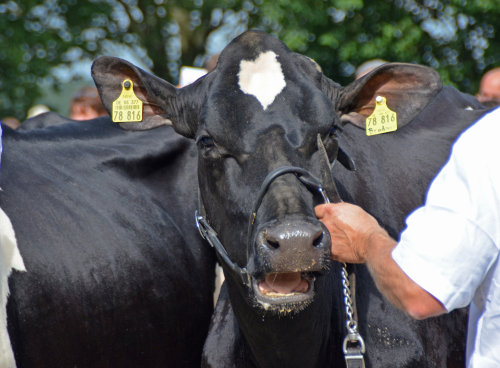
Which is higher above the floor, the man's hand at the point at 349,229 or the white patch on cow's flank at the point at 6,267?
the man's hand at the point at 349,229

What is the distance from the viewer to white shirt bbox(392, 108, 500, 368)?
180cm

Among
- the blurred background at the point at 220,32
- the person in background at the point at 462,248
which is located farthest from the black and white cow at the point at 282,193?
the blurred background at the point at 220,32

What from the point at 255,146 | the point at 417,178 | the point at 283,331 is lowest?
the point at 283,331

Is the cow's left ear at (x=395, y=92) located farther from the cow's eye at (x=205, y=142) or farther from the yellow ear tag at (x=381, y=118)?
the cow's eye at (x=205, y=142)

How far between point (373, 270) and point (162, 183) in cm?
249

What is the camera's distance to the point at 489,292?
1.94 m

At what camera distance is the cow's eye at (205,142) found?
2936mm

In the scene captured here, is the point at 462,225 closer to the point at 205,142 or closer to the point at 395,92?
the point at 205,142

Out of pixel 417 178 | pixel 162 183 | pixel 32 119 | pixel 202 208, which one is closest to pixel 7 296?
pixel 202 208

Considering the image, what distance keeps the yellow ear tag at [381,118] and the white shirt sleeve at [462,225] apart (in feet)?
4.57

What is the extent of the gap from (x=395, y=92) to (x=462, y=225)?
1.63 metres

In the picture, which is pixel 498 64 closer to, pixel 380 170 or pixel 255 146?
pixel 380 170

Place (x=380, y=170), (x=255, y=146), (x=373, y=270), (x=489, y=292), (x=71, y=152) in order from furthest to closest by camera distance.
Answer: (x=71, y=152), (x=380, y=170), (x=255, y=146), (x=373, y=270), (x=489, y=292)

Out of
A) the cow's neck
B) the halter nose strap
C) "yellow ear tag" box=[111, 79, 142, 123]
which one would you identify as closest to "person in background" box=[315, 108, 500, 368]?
the halter nose strap
